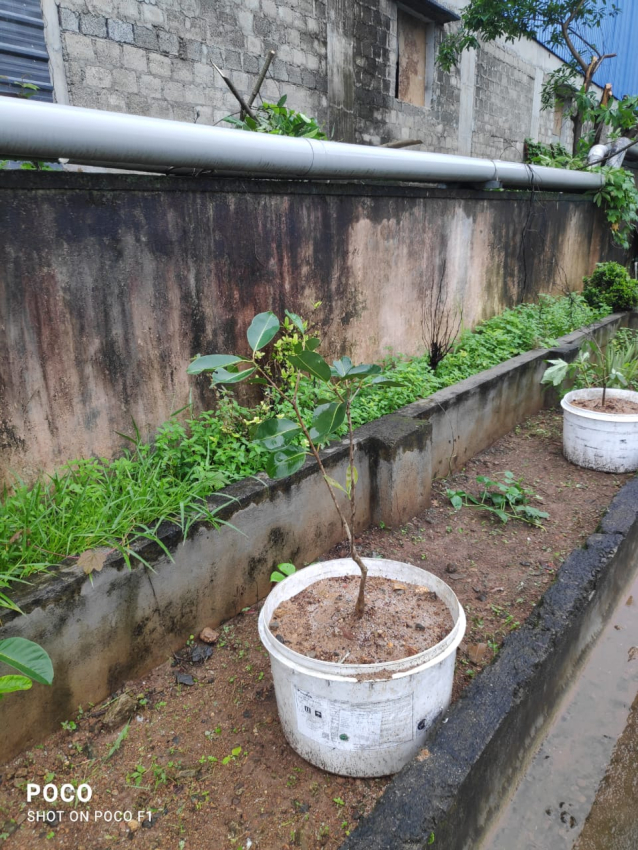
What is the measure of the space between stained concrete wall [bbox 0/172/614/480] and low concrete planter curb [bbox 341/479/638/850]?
6.15 feet

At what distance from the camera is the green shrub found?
22.7 feet

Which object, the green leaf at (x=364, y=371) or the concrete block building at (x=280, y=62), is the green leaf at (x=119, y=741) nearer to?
the green leaf at (x=364, y=371)

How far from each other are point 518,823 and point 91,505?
76.5 inches

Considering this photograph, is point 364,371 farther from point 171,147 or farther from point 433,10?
point 433,10

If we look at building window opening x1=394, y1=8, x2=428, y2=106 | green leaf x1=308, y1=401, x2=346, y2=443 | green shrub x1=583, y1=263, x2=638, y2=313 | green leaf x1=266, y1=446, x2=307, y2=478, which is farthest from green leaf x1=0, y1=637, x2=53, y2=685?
building window opening x1=394, y1=8, x2=428, y2=106

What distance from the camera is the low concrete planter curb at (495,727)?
1.56 meters

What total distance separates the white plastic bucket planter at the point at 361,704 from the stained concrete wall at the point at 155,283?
1.31 m

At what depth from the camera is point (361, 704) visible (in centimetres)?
175

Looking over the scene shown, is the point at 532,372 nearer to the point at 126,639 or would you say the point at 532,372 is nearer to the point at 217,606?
the point at 217,606

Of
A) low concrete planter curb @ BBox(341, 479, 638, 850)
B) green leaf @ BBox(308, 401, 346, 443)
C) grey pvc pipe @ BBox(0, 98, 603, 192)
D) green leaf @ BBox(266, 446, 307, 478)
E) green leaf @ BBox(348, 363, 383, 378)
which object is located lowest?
low concrete planter curb @ BBox(341, 479, 638, 850)

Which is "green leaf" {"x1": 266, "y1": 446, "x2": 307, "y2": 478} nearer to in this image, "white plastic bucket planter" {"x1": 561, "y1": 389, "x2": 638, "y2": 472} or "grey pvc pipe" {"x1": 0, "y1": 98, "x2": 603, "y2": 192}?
"grey pvc pipe" {"x1": 0, "y1": 98, "x2": 603, "y2": 192}

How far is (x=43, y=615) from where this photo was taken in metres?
1.91

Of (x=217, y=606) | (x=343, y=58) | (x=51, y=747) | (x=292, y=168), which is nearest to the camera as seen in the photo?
(x=51, y=747)

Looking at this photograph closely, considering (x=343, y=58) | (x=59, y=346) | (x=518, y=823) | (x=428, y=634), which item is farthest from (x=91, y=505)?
(x=343, y=58)
